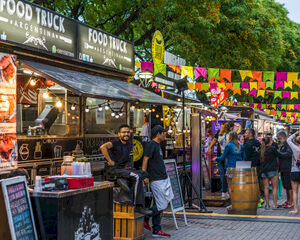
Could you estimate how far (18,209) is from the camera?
5.53 metres

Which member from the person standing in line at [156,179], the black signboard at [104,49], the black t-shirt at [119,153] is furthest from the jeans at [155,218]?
the black signboard at [104,49]

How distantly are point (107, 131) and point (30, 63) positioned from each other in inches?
177

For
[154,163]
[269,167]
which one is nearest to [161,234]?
[154,163]

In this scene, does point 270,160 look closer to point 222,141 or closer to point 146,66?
point 222,141

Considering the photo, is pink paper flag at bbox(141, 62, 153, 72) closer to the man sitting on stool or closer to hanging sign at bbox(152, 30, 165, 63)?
hanging sign at bbox(152, 30, 165, 63)

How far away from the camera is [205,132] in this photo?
1925 centimetres

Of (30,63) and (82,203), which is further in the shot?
(30,63)

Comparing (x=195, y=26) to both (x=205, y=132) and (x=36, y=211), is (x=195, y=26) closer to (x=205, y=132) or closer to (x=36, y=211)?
(x=205, y=132)

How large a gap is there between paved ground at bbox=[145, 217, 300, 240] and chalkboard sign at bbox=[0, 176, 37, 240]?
11.7 feet

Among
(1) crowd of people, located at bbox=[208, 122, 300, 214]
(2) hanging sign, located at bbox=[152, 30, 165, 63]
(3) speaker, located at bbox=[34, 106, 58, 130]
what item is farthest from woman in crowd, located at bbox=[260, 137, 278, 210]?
(3) speaker, located at bbox=[34, 106, 58, 130]

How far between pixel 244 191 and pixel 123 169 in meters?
3.85

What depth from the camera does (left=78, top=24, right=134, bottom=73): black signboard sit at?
409 inches

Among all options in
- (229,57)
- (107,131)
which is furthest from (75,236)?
(229,57)

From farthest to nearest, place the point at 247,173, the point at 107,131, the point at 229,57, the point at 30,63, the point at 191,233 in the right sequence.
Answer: the point at 229,57 < the point at 107,131 < the point at 247,173 < the point at 191,233 < the point at 30,63
